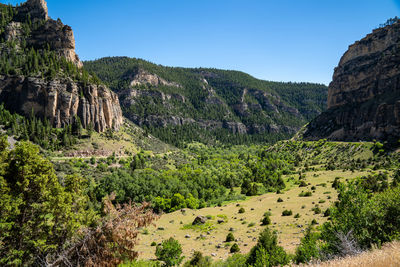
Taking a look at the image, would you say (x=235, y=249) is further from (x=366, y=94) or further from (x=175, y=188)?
(x=366, y=94)

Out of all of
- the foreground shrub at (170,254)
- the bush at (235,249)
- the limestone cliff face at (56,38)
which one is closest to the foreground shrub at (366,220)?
the bush at (235,249)

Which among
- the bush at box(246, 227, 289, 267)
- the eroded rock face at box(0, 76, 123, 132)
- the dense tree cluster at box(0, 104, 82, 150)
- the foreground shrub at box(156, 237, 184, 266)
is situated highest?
the eroded rock face at box(0, 76, 123, 132)

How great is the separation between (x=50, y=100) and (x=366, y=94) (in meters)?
150

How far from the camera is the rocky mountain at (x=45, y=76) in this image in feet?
288

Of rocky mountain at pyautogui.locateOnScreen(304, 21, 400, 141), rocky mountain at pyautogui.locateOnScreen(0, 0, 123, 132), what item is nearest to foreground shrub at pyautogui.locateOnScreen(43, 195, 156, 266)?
rocky mountain at pyautogui.locateOnScreen(0, 0, 123, 132)

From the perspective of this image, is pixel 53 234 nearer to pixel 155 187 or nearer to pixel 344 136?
pixel 155 187

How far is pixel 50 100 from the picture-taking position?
87625 millimetres

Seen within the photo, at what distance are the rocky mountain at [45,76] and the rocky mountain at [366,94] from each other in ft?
391

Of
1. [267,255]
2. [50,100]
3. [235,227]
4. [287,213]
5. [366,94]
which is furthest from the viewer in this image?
[366,94]

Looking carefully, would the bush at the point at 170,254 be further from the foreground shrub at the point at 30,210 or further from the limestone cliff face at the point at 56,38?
the limestone cliff face at the point at 56,38

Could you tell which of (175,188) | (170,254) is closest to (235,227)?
(170,254)

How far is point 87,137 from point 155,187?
5206 cm

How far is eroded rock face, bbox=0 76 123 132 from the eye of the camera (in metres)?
87.2

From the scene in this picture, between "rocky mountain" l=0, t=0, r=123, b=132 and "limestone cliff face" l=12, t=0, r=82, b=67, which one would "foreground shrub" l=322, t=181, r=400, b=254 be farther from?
"limestone cliff face" l=12, t=0, r=82, b=67
